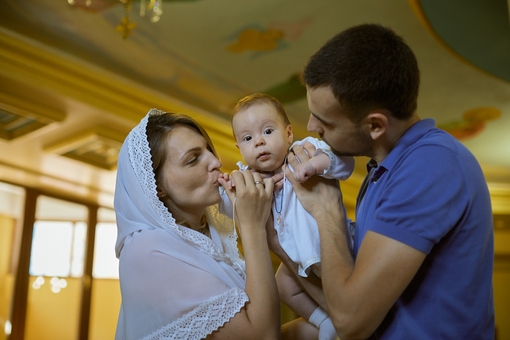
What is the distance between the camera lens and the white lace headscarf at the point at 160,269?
6.80ft

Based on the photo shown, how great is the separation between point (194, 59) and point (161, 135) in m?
4.98

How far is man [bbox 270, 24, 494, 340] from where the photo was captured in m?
1.70

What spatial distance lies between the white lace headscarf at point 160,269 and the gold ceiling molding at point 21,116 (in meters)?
5.31

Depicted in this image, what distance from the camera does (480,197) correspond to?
1778 millimetres

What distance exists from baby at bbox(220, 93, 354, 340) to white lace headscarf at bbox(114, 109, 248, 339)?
257 millimetres

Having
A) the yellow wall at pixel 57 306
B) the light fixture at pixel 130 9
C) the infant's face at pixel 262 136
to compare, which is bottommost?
the yellow wall at pixel 57 306

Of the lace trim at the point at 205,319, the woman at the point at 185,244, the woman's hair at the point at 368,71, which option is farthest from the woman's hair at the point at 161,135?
the woman's hair at the point at 368,71

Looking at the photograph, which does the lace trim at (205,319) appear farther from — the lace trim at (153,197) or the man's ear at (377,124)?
the man's ear at (377,124)

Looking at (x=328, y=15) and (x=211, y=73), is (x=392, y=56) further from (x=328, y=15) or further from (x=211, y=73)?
(x=211, y=73)

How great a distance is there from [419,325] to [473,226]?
0.35m

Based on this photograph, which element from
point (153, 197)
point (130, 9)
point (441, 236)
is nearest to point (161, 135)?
point (153, 197)

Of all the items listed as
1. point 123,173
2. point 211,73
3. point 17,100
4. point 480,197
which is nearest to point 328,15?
point 211,73

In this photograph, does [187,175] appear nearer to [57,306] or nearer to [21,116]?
[21,116]

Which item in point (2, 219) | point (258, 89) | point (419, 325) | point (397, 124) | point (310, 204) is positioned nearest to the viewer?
point (419, 325)
